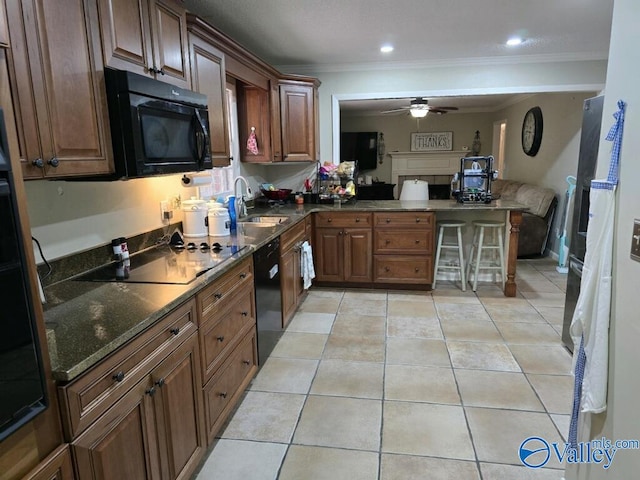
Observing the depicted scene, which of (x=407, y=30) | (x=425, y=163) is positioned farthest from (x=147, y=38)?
(x=425, y=163)

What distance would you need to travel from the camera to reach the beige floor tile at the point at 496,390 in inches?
93.0

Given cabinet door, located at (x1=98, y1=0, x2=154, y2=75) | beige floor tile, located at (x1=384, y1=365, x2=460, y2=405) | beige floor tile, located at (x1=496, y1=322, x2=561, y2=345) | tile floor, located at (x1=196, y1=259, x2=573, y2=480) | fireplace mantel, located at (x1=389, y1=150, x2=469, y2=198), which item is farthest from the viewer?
fireplace mantel, located at (x1=389, y1=150, x2=469, y2=198)

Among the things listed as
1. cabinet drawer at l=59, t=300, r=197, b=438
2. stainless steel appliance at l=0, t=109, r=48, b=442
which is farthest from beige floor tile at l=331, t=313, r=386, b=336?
stainless steel appliance at l=0, t=109, r=48, b=442

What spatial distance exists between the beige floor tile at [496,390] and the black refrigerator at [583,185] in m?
0.71

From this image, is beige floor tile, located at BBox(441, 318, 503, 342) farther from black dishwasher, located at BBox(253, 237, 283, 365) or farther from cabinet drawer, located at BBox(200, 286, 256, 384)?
cabinet drawer, located at BBox(200, 286, 256, 384)

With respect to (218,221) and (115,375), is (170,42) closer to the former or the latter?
(218,221)

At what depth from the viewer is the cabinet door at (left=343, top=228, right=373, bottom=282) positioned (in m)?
4.25

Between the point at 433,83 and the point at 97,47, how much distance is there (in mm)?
3741

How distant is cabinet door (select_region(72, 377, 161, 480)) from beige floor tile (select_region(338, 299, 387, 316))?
8.10 feet

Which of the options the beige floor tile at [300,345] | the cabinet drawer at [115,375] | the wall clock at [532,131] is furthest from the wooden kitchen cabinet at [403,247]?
the wall clock at [532,131]

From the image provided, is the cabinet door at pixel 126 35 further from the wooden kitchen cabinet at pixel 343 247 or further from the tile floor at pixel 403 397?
the wooden kitchen cabinet at pixel 343 247

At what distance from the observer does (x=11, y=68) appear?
49.0 inches

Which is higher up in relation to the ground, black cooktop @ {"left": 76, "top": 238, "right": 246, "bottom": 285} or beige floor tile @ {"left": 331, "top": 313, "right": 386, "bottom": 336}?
black cooktop @ {"left": 76, "top": 238, "right": 246, "bottom": 285}

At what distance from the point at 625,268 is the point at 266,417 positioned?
1.82m
